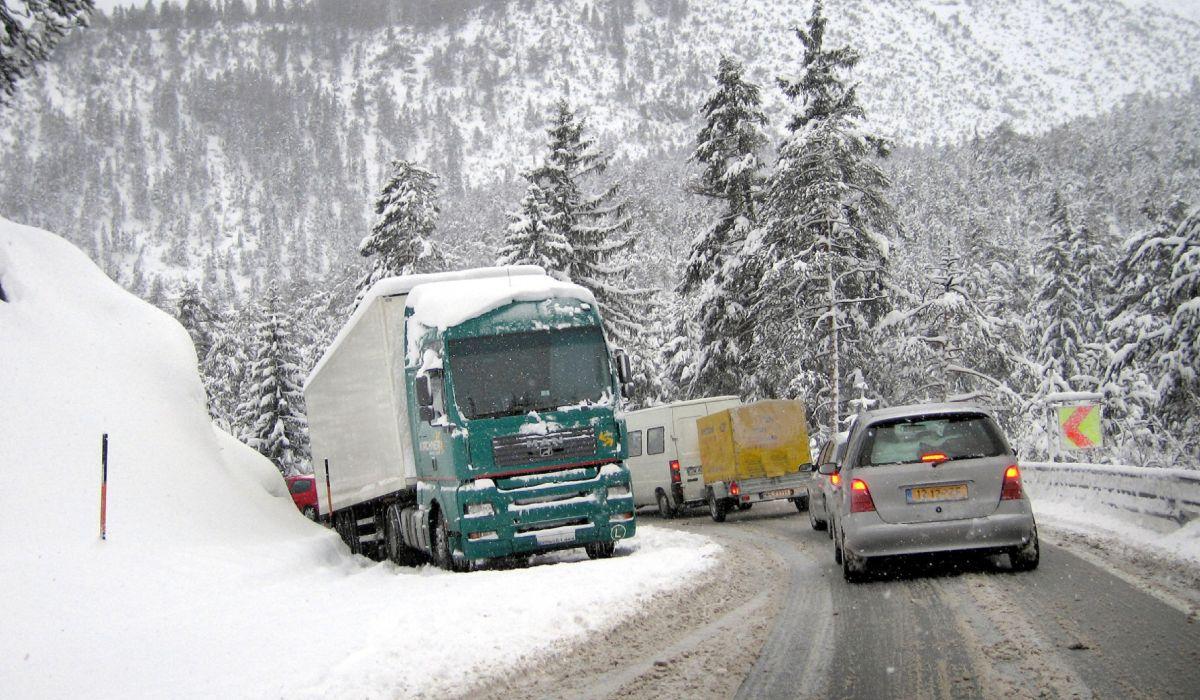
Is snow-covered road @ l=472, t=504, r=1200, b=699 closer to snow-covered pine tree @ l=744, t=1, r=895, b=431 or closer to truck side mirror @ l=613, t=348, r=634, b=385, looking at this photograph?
truck side mirror @ l=613, t=348, r=634, b=385

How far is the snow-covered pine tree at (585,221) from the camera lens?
38.4 m

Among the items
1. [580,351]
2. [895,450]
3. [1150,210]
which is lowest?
[895,450]

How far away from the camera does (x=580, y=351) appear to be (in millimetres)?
13625

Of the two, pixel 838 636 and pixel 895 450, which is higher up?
pixel 895 450

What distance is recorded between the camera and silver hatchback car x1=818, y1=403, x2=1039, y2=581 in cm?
Result: 949

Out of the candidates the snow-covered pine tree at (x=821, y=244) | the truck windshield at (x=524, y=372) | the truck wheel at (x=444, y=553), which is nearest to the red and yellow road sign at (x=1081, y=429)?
the snow-covered pine tree at (x=821, y=244)

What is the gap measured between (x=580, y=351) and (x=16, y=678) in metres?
8.02

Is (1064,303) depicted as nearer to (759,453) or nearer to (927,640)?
(759,453)

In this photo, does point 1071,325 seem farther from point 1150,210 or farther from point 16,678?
point 16,678

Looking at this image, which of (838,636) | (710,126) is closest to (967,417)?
(838,636)

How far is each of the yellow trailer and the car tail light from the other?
10664 mm

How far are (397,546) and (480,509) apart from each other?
13.9 feet

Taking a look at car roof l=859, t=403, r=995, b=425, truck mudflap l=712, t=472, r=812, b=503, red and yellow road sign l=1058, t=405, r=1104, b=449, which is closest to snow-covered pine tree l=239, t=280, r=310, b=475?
truck mudflap l=712, t=472, r=812, b=503

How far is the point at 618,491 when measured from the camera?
13.4 metres
